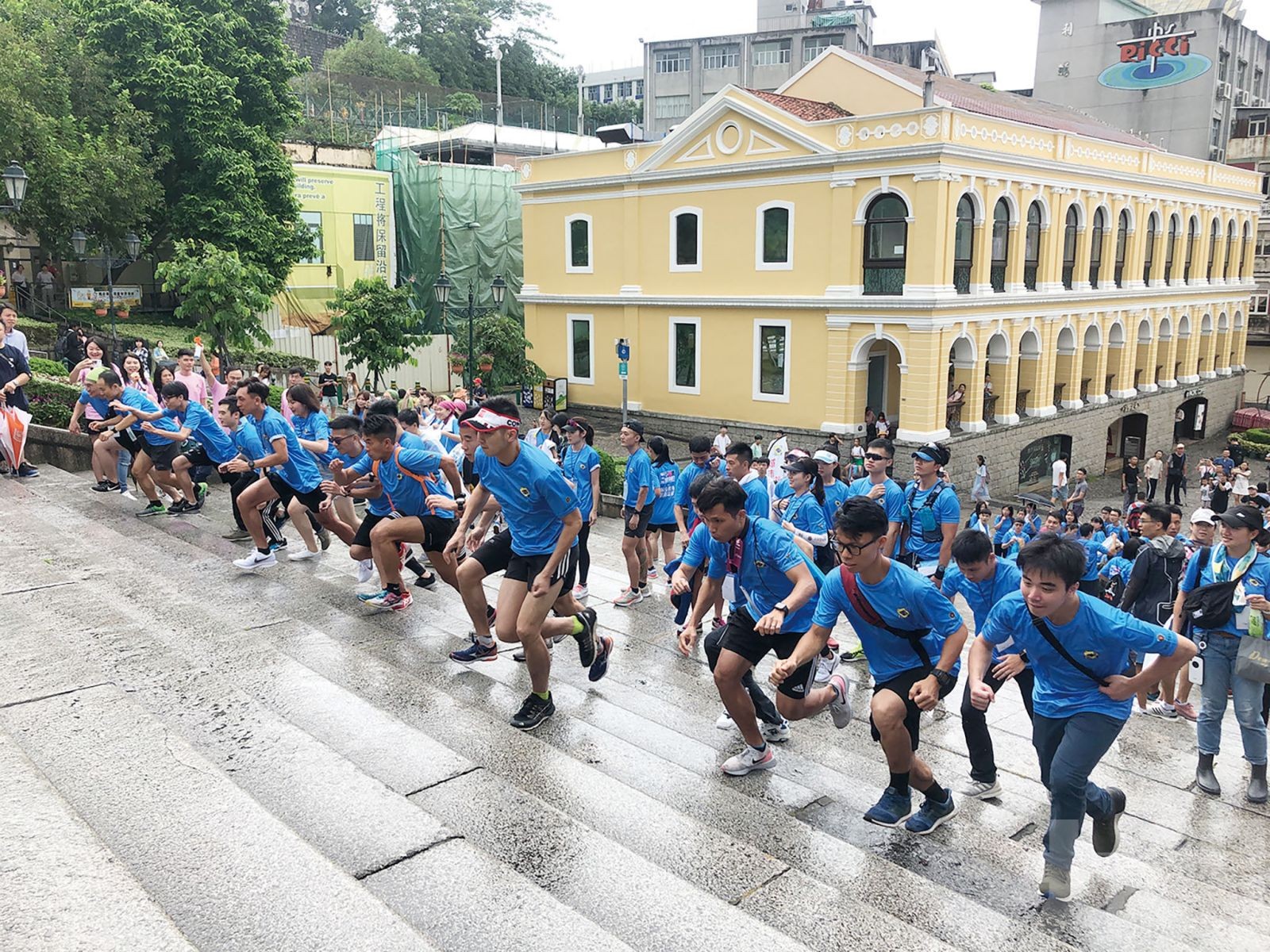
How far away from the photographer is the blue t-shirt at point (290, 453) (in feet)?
32.3

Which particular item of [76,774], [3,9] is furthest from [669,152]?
[76,774]

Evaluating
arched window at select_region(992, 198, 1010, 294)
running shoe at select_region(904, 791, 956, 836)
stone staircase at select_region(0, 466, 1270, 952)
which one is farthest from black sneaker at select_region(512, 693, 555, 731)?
arched window at select_region(992, 198, 1010, 294)

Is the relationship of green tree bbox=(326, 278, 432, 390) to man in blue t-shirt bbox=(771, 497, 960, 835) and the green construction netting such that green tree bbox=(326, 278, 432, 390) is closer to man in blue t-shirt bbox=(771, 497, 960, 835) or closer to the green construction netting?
the green construction netting

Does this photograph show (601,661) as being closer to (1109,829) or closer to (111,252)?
(1109,829)

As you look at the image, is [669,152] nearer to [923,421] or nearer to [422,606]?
[923,421]

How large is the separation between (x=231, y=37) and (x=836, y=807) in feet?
106

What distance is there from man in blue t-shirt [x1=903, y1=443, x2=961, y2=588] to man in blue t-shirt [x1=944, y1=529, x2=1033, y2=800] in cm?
187

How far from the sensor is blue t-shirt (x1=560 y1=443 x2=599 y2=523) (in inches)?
404

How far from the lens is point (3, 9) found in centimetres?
2734

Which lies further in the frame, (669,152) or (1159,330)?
(1159,330)

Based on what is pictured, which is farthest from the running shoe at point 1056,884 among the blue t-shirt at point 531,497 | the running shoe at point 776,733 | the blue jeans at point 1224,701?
the blue t-shirt at point 531,497

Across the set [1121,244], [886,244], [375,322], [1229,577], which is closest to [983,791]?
[1229,577]

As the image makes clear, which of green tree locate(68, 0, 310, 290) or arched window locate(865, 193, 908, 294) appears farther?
green tree locate(68, 0, 310, 290)

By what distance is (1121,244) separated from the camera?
34.8m
